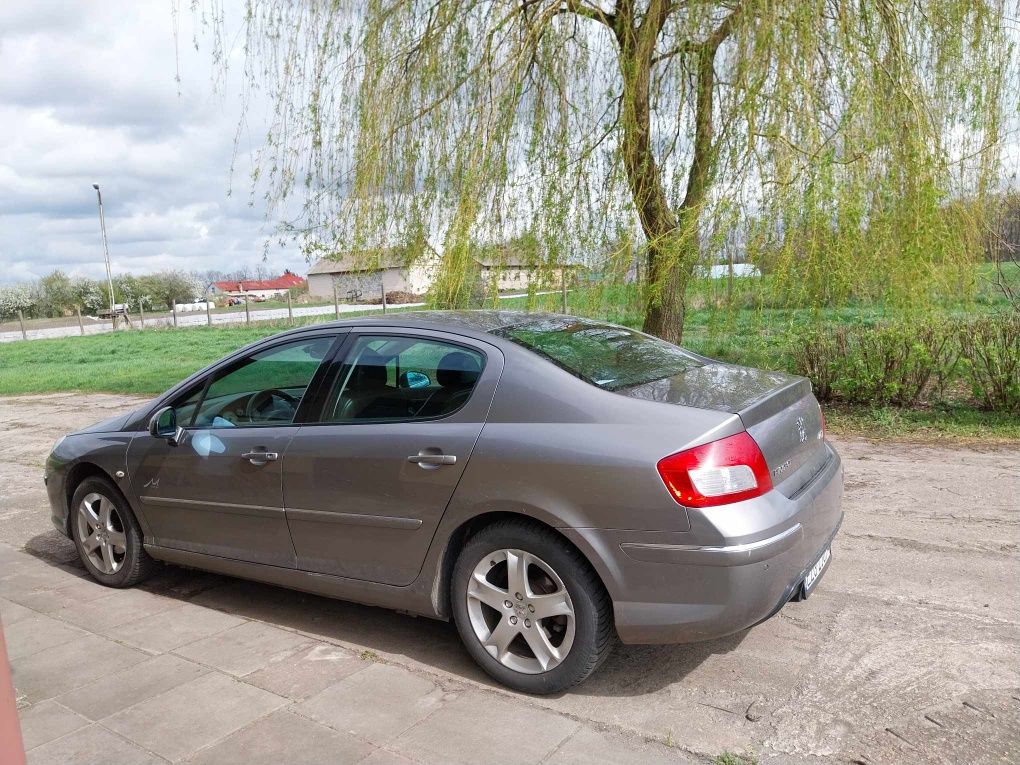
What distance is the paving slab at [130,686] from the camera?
345cm

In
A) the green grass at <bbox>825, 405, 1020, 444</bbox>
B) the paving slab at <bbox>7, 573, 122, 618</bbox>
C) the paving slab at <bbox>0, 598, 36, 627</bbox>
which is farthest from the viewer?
the green grass at <bbox>825, 405, 1020, 444</bbox>

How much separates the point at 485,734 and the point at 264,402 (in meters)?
2.18

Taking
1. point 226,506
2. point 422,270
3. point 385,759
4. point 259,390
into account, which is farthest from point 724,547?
point 422,270

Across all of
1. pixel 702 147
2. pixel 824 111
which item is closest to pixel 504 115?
pixel 702 147

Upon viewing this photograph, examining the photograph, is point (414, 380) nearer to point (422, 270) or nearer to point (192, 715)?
point (192, 715)

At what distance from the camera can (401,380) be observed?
3.96 meters

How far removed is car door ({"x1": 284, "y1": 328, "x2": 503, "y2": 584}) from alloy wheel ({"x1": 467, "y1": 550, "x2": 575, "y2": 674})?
327mm

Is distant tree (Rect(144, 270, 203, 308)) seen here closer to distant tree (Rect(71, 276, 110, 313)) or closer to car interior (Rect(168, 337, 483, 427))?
distant tree (Rect(71, 276, 110, 313))

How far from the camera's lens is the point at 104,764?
300 centimetres

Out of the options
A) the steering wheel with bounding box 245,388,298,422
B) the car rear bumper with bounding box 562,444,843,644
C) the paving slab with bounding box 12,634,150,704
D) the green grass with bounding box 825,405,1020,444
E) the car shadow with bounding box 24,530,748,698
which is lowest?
the car shadow with bounding box 24,530,748,698

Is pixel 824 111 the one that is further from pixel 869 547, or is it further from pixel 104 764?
pixel 104 764

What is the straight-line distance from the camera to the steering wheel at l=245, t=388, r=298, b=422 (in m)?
4.28

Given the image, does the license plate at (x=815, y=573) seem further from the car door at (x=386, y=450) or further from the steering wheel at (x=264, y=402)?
the steering wheel at (x=264, y=402)

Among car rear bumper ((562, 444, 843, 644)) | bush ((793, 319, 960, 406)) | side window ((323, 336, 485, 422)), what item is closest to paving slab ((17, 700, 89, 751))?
side window ((323, 336, 485, 422))
